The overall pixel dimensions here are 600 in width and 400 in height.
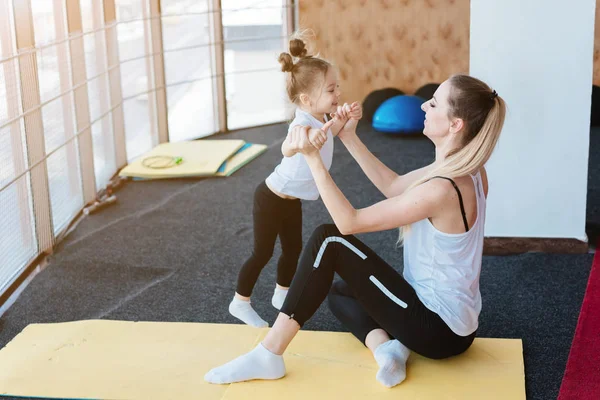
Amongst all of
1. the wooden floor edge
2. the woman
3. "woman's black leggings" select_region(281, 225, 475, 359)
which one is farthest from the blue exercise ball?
"woman's black leggings" select_region(281, 225, 475, 359)

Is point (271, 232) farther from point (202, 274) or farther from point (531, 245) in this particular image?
point (531, 245)

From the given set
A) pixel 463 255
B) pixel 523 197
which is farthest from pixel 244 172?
pixel 463 255

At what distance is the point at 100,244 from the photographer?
360 centimetres

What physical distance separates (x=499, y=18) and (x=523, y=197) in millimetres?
717

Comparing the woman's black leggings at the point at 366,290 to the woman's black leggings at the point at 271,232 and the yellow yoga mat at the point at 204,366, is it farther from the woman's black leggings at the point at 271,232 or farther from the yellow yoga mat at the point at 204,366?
the woman's black leggings at the point at 271,232

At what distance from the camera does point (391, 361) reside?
2.24 meters

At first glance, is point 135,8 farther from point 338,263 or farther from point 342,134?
point 338,263

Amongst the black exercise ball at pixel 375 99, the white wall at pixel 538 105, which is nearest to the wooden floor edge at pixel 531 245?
the white wall at pixel 538 105

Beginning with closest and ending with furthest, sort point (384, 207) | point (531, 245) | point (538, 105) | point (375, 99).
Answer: point (384, 207) → point (538, 105) → point (531, 245) → point (375, 99)

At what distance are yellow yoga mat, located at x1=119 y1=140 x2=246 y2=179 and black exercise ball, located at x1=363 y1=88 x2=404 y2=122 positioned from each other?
1056 millimetres

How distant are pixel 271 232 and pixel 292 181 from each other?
203 millimetres

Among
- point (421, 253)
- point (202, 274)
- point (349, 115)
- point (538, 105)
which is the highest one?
point (349, 115)

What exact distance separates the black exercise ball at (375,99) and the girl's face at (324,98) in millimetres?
3149

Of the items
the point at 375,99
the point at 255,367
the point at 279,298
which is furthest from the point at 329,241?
the point at 375,99
